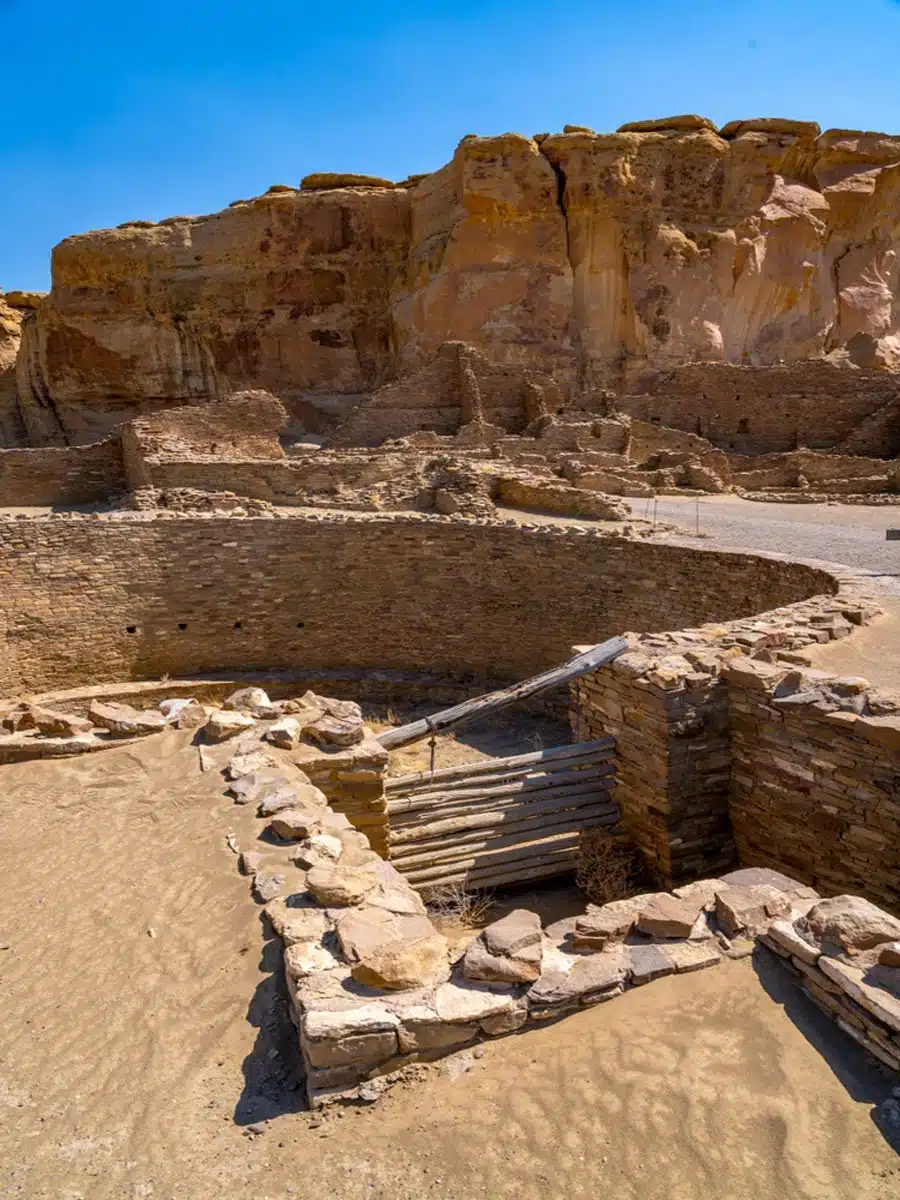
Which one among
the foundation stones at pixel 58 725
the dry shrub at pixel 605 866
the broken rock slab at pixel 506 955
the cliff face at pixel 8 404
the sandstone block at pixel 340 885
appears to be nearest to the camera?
the broken rock slab at pixel 506 955

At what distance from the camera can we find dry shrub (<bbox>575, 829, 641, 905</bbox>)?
632cm

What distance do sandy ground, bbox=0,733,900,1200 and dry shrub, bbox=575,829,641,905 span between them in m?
2.62

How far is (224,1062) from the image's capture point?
334 cm

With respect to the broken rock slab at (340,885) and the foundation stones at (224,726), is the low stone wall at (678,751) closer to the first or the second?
the broken rock slab at (340,885)

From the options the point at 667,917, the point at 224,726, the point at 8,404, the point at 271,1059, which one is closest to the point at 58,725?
the point at 224,726

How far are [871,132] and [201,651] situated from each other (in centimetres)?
3100

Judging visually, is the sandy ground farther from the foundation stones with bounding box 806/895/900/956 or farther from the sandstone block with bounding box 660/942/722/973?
the foundation stones with bounding box 806/895/900/956

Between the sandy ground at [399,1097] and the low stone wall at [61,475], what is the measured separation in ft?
52.6

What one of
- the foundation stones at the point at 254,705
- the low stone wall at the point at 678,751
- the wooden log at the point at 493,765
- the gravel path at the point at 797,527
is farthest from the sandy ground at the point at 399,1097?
the gravel path at the point at 797,527

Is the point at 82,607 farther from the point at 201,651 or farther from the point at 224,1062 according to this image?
the point at 224,1062

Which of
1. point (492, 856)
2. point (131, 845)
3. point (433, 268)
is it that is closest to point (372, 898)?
point (131, 845)

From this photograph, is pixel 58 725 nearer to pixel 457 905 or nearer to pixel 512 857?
pixel 457 905

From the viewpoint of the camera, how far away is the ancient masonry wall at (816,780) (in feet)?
17.0

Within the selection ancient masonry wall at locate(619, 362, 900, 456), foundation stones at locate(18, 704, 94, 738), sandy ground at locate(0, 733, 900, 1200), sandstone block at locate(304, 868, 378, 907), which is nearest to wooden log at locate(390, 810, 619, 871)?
sandstone block at locate(304, 868, 378, 907)
